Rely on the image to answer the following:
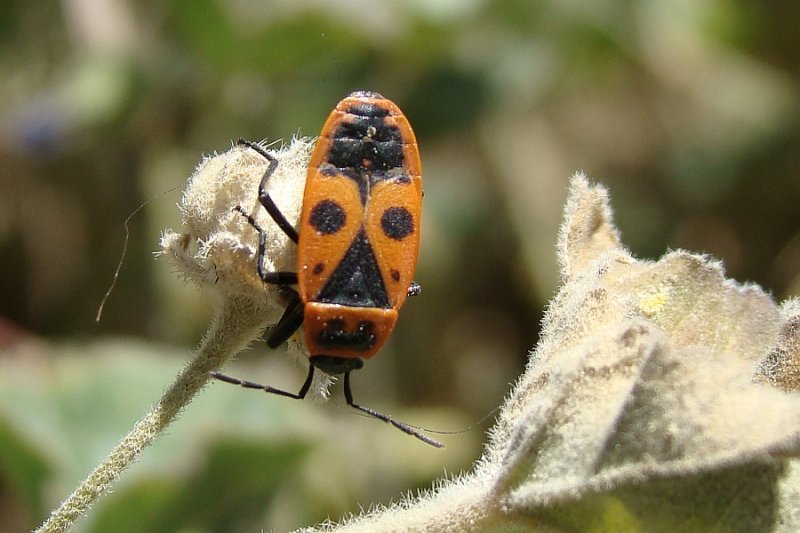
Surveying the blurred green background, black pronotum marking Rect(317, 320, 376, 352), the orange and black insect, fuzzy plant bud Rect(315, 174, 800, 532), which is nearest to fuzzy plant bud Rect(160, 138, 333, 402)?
the orange and black insect

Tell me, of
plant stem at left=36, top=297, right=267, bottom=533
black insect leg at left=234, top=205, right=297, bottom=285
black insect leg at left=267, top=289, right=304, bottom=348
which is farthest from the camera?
black insect leg at left=267, top=289, right=304, bottom=348

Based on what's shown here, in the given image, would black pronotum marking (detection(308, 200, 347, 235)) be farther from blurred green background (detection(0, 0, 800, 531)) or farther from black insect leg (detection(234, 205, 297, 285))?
blurred green background (detection(0, 0, 800, 531))

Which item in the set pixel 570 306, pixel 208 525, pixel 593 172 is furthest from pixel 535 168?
pixel 570 306

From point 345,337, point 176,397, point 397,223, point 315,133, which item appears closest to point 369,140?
point 397,223

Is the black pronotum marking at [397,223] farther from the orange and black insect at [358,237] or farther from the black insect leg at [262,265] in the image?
the black insect leg at [262,265]

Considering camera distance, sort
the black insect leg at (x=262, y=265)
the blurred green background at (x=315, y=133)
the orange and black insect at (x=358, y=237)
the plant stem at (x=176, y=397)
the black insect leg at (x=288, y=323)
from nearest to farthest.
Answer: the plant stem at (x=176, y=397), the black insect leg at (x=262, y=265), the black insect leg at (x=288, y=323), the orange and black insect at (x=358, y=237), the blurred green background at (x=315, y=133)

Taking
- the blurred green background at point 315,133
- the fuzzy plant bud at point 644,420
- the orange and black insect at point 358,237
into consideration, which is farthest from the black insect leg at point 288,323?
the blurred green background at point 315,133
